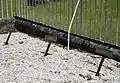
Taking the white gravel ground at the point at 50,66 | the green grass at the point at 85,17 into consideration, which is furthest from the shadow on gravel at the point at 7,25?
the white gravel ground at the point at 50,66

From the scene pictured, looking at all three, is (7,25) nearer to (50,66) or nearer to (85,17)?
(85,17)

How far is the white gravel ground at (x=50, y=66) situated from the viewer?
349 centimetres

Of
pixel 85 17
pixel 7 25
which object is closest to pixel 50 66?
pixel 85 17

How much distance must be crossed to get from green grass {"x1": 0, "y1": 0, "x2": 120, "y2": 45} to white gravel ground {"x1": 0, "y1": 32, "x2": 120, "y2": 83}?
329 mm

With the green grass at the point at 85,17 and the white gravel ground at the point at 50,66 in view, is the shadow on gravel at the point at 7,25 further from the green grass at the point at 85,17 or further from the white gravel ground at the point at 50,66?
the white gravel ground at the point at 50,66

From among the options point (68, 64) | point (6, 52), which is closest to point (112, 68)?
point (68, 64)

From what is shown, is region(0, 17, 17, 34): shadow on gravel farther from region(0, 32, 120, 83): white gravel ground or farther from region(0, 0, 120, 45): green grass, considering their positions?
region(0, 32, 120, 83): white gravel ground

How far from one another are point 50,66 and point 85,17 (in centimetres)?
108

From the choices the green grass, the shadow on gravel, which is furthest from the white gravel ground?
the shadow on gravel

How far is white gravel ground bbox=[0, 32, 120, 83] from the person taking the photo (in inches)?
137

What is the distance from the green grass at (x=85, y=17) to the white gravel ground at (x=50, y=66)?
1.08ft

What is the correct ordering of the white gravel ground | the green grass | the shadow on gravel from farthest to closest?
the shadow on gravel < the green grass < the white gravel ground

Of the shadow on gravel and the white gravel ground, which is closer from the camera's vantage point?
the white gravel ground

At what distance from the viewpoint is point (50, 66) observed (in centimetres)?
381
